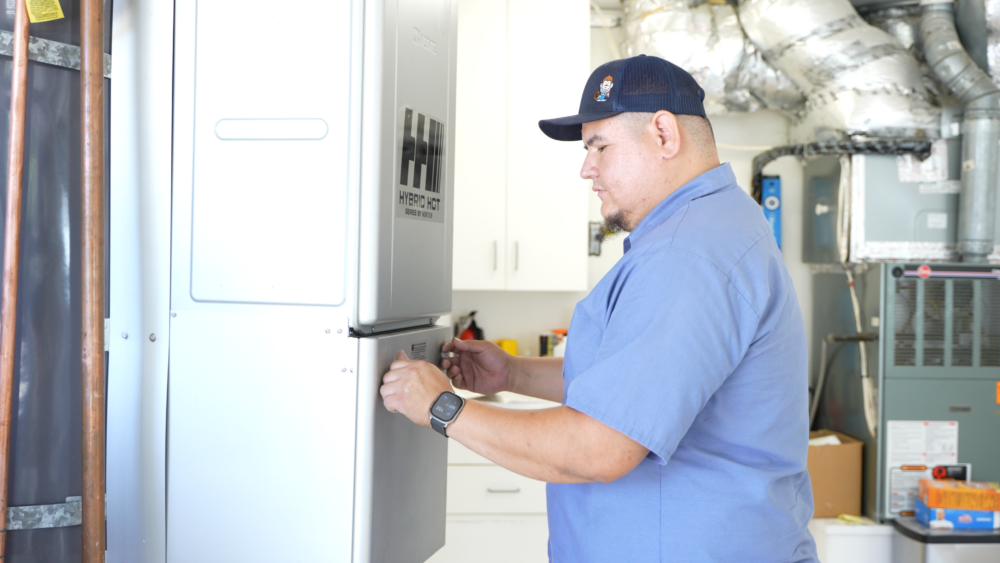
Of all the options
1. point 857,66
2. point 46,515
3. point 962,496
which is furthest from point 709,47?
point 46,515

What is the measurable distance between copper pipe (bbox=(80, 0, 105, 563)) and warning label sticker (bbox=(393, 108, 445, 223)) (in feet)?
1.39

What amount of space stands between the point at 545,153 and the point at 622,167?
1.96 meters

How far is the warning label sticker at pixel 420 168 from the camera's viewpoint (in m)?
1.18

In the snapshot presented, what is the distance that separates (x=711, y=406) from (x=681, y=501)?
142 mm

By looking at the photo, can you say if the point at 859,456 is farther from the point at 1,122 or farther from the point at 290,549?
the point at 1,122

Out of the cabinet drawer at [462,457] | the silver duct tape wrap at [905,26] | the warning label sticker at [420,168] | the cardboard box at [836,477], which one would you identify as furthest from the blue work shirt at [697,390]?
the silver duct tape wrap at [905,26]

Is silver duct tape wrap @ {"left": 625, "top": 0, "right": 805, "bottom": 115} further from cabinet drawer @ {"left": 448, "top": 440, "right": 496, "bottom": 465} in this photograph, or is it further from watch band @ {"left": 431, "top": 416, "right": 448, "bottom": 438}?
watch band @ {"left": 431, "top": 416, "right": 448, "bottom": 438}

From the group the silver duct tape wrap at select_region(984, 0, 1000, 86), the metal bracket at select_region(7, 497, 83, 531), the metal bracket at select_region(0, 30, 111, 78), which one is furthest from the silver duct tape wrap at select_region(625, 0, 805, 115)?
the metal bracket at select_region(7, 497, 83, 531)

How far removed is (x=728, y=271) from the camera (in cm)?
99

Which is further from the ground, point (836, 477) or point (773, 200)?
point (773, 200)

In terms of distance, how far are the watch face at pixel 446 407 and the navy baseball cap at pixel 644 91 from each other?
1.61 ft

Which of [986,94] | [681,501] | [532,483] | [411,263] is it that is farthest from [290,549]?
[986,94]

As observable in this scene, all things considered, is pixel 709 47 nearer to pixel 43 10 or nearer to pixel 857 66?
pixel 857 66

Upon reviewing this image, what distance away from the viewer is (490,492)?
2.82 meters
